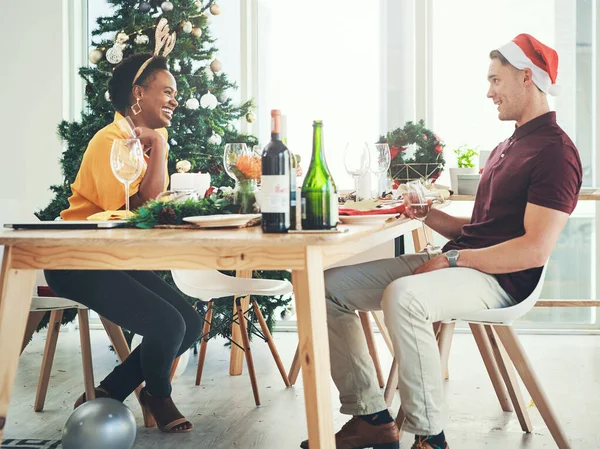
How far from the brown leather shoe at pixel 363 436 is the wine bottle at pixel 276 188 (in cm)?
87

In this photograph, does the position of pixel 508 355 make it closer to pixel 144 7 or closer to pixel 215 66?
pixel 215 66

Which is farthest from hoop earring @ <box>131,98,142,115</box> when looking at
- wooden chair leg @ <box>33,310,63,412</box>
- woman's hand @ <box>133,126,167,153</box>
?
wooden chair leg @ <box>33,310,63,412</box>

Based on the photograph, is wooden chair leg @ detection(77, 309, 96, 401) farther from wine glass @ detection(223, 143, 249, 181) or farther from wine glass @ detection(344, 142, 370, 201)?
wine glass @ detection(344, 142, 370, 201)

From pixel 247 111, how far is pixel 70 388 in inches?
70.1

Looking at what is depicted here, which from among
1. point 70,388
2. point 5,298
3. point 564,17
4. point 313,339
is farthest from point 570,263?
point 5,298

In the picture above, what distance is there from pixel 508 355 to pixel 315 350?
1.18 meters

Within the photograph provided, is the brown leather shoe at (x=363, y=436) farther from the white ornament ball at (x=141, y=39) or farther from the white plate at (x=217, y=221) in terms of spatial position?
the white ornament ball at (x=141, y=39)

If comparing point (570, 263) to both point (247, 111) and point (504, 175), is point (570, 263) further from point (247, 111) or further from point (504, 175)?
point (504, 175)

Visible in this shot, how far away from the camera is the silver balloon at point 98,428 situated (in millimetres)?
2225

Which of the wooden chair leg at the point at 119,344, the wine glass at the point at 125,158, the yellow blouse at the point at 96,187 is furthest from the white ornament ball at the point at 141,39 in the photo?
the wine glass at the point at 125,158

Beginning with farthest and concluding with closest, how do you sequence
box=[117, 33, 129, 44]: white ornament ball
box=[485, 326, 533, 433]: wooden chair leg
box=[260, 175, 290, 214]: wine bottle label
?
box=[117, 33, 129, 44]: white ornament ball → box=[485, 326, 533, 433]: wooden chair leg → box=[260, 175, 290, 214]: wine bottle label

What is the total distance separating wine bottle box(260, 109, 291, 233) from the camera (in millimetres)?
1788

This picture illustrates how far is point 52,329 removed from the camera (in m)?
3.06

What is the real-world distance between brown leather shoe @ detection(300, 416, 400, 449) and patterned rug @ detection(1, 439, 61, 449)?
977mm
